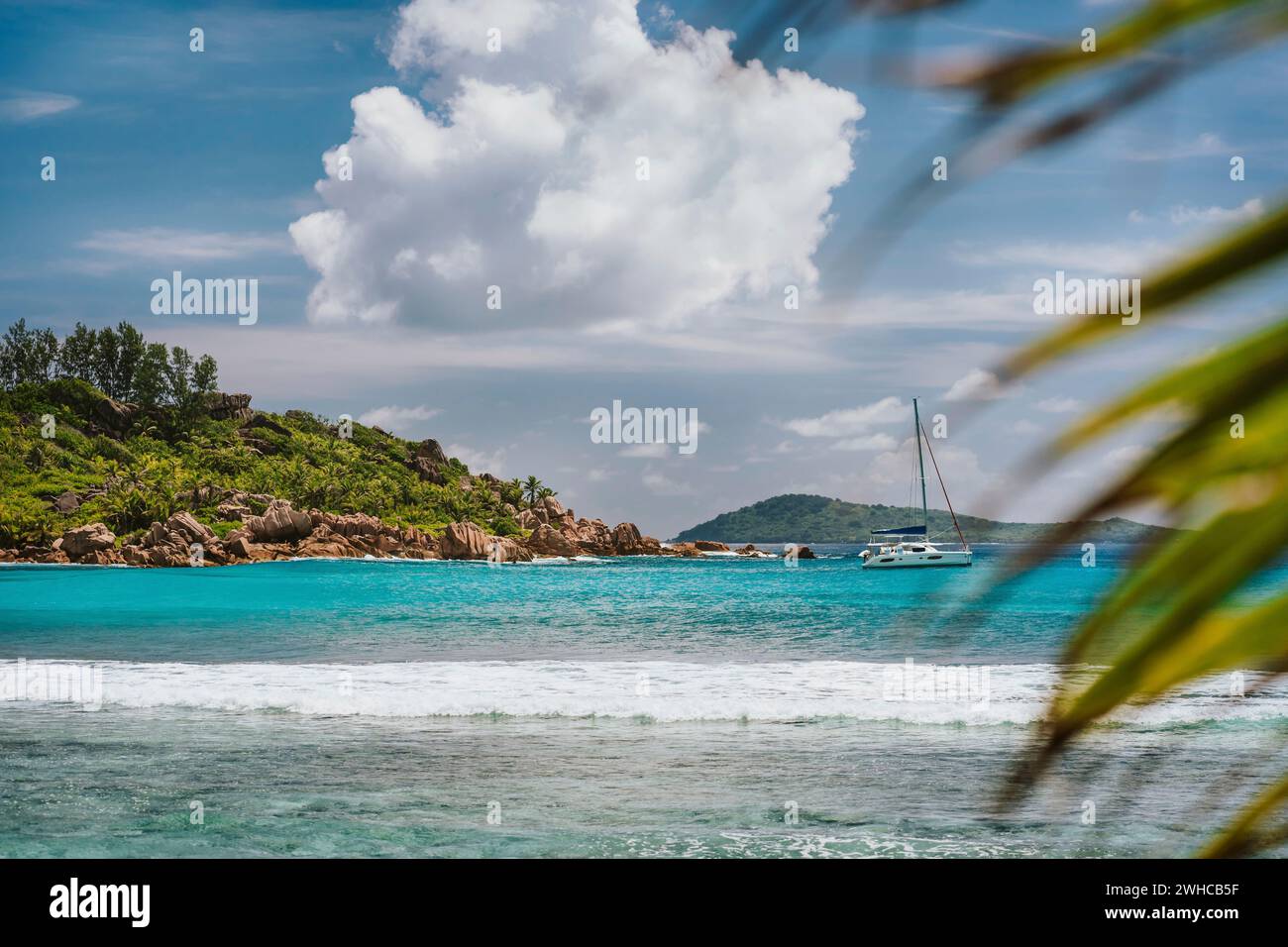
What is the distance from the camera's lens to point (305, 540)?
260 feet

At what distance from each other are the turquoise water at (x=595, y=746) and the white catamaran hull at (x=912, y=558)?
3434 cm

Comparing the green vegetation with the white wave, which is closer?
the white wave

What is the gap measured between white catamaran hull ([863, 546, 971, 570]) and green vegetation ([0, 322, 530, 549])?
40006 mm

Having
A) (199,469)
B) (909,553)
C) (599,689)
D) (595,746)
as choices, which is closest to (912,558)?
(909,553)

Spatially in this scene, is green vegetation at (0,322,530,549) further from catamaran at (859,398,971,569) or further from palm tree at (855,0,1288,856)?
palm tree at (855,0,1288,856)

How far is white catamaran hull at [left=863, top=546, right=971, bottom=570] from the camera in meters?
62.7

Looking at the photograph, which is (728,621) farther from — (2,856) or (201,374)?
(201,374)

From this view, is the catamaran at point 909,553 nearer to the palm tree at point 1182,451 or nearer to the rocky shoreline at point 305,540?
the rocky shoreline at point 305,540

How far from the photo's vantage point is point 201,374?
97062 mm

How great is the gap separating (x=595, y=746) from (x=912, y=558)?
184 ft

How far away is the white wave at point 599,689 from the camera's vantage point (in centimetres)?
1514

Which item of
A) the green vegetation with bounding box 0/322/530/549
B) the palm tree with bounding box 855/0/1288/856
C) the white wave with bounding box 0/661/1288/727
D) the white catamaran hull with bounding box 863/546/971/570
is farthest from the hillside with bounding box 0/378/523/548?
the palm tree with bounding box 855/0/1288/856

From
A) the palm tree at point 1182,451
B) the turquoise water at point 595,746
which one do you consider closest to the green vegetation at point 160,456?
the turquoise water at point 595,746
